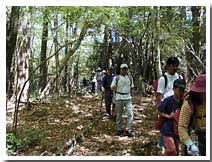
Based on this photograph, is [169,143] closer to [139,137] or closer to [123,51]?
[139,137]

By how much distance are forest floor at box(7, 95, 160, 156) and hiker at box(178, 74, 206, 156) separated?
188 centimetres

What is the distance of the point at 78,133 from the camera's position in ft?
17.7

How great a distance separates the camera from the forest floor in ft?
14.5

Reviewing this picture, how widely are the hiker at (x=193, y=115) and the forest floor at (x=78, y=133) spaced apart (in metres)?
1.88

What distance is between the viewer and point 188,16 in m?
8.06

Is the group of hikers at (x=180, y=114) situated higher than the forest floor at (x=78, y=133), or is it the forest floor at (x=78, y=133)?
the group of hikers at (x=180, y=114)

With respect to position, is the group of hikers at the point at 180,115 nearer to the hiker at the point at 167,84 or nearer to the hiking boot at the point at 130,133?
the hiker at the point at 167,84

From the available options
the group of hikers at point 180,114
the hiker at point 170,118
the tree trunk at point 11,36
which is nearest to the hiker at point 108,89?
the tree trunk at point 11,36

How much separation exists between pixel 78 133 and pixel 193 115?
10.9 ft

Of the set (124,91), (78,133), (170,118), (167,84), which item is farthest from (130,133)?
(170,118)

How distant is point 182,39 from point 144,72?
192 centimetres

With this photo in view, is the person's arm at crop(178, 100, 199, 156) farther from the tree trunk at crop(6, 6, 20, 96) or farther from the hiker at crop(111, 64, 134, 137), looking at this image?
the tree trunk at crop(6, 6, 20, 96)

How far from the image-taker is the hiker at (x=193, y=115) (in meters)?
2.23
